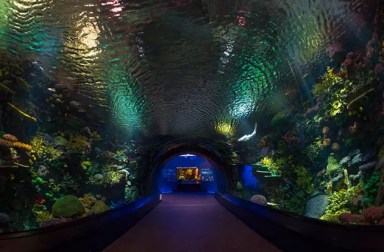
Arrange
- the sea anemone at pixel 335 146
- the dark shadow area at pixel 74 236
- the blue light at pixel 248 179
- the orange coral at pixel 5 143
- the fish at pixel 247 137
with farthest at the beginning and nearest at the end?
the blue light at pixel 248 179 → the fish at pixel 247 137 → the orange coral at pixel 5 143 → the sea anemone at pixel 335 146 → the dark shadow area at pixel 74 236

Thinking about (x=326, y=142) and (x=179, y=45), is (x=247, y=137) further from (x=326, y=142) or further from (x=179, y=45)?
(x=179, y=45)

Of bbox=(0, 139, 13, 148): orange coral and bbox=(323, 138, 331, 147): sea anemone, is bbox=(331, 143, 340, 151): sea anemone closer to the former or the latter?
bbox=(323, 138, 331, 147): sea anemone

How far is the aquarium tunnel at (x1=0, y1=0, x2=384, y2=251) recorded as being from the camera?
3.21 m

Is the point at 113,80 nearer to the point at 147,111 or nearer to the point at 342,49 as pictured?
the point at 147,111

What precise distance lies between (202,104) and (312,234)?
15.4 feet

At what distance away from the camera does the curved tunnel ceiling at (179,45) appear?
3.18 m

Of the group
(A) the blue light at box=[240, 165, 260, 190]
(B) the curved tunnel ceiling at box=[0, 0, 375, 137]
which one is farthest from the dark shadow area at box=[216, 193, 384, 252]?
(A) the blue light at box=[240, 165, 260, 190]

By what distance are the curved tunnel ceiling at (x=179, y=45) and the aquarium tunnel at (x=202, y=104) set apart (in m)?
0.02

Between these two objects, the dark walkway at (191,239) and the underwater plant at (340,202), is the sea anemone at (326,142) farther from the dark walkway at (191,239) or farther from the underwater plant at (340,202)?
the dark walkway at (191,239)

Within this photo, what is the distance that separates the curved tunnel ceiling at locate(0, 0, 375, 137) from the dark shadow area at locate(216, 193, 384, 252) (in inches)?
84.5

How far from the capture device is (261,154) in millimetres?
8992

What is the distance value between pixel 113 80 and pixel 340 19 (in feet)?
11.7

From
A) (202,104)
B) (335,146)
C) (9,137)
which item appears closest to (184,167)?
(202,104)

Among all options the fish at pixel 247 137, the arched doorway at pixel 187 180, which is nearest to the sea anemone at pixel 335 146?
the fish at pixel 247 137
